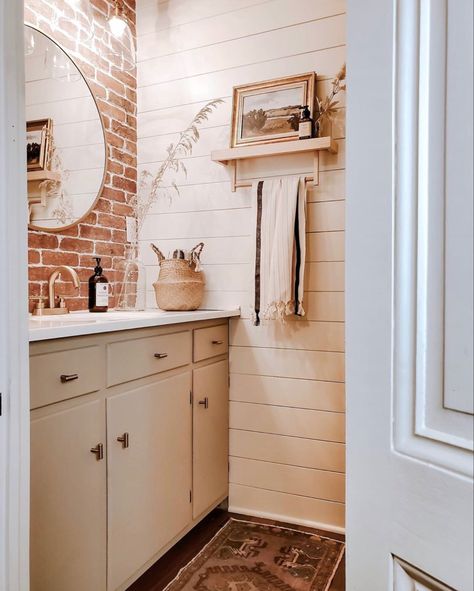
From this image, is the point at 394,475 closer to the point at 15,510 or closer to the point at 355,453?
the point at 355,453

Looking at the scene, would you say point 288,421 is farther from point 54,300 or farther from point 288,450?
point 54,300

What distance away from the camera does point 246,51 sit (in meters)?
2.52

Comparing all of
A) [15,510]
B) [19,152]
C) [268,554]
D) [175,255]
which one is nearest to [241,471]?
[268,554]

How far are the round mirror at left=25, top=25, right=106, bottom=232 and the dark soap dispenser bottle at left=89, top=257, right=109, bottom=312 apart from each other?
0.87ft

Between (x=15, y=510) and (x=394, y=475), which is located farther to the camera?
(x=15, y=510)

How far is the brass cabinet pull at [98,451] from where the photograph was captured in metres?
1.64

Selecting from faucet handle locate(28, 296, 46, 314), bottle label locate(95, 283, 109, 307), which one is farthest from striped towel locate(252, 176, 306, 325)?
faucet handle locate(28, 296, 46, 314)

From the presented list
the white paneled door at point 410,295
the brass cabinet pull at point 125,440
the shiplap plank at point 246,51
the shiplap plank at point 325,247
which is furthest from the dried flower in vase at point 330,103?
the white paneled door at point 410,295

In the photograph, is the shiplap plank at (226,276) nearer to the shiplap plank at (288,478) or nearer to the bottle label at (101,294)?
the bottle label at (101,294)

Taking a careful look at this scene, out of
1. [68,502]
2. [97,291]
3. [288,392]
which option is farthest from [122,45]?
[68,502]

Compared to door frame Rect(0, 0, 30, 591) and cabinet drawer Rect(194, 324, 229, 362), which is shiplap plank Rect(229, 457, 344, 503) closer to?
cabinet drawer Rect(194, 324, 229, 362)

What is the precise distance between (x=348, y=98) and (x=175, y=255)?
6.38 ft

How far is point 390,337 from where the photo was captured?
56 cm

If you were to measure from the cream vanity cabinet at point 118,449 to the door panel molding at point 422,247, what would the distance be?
3.82ft
